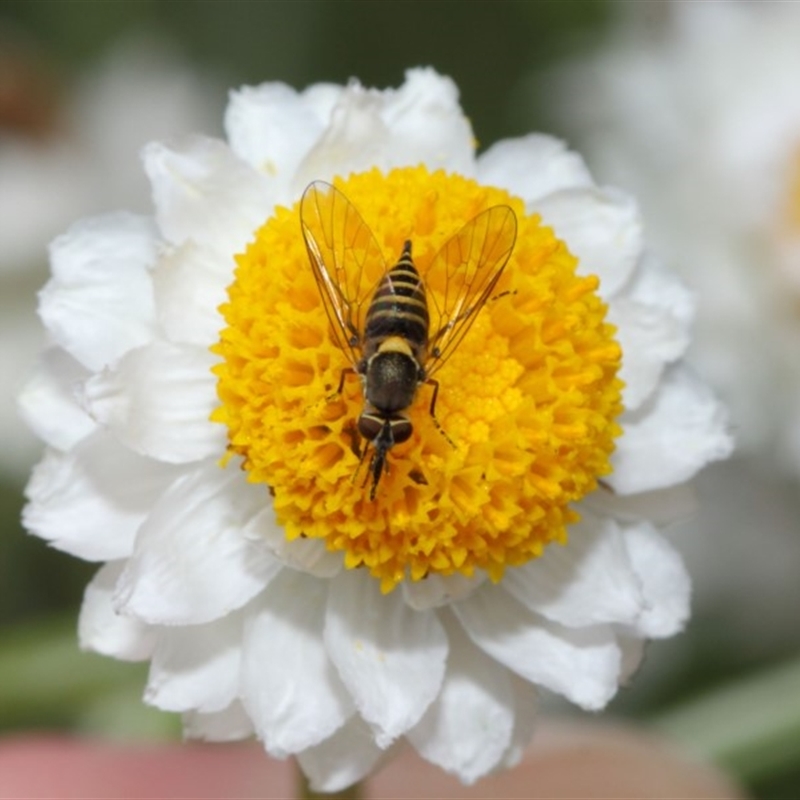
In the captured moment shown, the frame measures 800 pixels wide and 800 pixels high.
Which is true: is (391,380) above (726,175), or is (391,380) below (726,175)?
below

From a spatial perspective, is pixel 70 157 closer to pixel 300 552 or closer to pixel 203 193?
pixel 203 193

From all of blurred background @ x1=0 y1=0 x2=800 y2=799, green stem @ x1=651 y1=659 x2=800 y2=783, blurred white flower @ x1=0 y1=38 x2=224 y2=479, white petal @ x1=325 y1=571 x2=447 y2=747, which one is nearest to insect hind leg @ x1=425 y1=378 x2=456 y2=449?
white petal @ x1=325 y1=571 x2=447 y2=747

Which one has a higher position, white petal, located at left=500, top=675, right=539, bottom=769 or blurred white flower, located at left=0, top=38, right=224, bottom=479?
blurred white flower, located at left=0, top=38, right=224, bottom=479

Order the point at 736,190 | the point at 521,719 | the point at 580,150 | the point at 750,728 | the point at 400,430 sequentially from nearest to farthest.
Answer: the point at 400,430 < the point at 521,719 < the point at 750,728 < the point at 736,190 < the point at 580,150

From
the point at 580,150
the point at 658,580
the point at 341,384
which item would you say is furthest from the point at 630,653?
the point at 580,150

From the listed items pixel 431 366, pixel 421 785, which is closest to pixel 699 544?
pixel 421 785

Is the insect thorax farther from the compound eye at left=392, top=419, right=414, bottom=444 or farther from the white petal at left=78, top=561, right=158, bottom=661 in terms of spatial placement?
the white petal at left=78, top=561, right=158, bottom=661

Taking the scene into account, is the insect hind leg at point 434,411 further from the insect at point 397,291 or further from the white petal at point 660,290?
the white petal at point 660,290

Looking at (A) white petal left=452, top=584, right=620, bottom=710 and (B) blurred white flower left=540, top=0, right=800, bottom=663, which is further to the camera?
(B) blurred white flower left=540, top=0, right=800, bottom=663

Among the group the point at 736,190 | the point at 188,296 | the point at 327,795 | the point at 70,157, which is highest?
the point at 70,157
